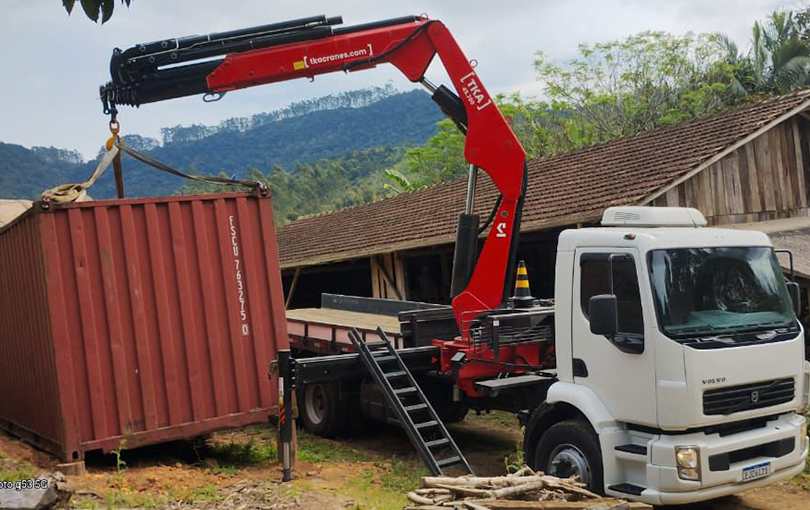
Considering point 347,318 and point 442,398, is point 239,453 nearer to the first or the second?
point 442,398

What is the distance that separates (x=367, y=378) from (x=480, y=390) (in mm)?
1858

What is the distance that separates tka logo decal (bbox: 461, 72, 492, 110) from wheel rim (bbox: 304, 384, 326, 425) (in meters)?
4.21

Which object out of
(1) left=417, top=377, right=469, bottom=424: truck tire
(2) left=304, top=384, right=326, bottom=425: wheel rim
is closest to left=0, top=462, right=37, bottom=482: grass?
(2) left=304, top=384, right=326, bottom=425: wheel rim

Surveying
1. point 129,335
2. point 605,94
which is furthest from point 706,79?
point 129,335

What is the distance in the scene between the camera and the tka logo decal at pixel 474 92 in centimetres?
906

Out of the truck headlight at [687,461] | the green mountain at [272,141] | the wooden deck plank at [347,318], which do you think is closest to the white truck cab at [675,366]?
the truck headlight at [687,461]

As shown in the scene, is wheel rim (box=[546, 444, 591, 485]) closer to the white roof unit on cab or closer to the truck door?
the truck door

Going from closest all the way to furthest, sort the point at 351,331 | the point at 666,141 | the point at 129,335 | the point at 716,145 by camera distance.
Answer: the point at 129,335 → the point at 351,331 → the point at 716,145 → the point at 666,141

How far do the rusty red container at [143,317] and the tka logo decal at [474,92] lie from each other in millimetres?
2729

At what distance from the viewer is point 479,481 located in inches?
227

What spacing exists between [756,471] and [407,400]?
365 cm

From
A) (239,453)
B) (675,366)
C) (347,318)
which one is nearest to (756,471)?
(675,366)

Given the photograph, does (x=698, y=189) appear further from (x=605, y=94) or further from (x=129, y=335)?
(x=605, y=94)

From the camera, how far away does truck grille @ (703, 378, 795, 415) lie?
577 centimetres
